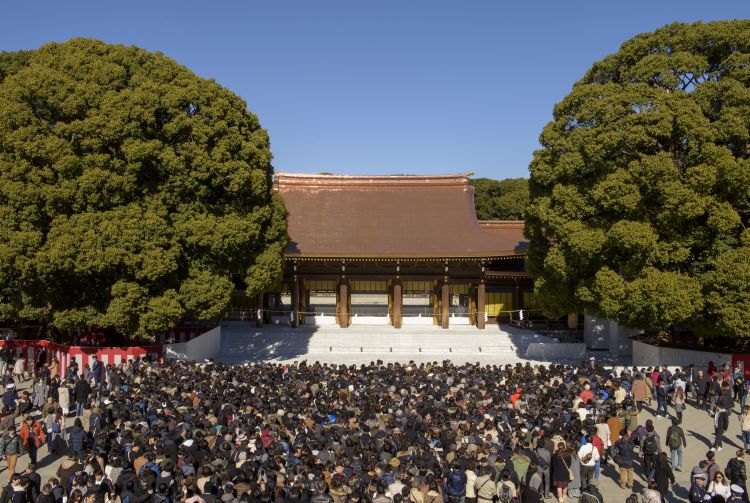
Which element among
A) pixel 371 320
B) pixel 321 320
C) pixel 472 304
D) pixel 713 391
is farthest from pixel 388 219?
pixel 713 391

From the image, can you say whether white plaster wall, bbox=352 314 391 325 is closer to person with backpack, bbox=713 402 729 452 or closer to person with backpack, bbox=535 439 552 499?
person with backpack, bbox=713 402 729 452

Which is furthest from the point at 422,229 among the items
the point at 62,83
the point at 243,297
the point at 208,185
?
the point at 62,83

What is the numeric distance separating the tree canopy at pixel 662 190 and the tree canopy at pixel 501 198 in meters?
32.9

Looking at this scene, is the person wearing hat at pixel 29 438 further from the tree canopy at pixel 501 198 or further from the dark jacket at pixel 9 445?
the tree canopy at pixel 501 198

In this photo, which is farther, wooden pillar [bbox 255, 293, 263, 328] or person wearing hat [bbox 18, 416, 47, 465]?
wooden pillar [bbox 255, 293, 263, 328]

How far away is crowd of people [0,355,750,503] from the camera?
899 centimetres

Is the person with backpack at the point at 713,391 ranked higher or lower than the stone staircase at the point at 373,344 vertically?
higher

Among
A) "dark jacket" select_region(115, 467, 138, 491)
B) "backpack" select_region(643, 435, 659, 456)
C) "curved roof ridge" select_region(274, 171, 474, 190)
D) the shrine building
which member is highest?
"curved roof ridge" select_region(274, 171, 474, 190)

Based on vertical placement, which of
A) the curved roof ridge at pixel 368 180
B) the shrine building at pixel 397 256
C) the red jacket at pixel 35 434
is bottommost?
the red jacket at pixel 35 434

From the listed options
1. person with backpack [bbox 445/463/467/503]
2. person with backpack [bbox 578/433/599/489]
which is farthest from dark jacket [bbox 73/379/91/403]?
person with backpack [bbox 578/433/599/489]

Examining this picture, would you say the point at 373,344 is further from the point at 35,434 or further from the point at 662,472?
the point at 662,472

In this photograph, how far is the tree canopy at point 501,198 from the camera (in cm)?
5571

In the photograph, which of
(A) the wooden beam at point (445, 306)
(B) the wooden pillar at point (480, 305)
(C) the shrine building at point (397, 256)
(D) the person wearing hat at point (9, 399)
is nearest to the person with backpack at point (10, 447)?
(D) the person wearing hat at point (9, 399)

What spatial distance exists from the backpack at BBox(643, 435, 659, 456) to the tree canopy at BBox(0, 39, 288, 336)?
43.7 feet
